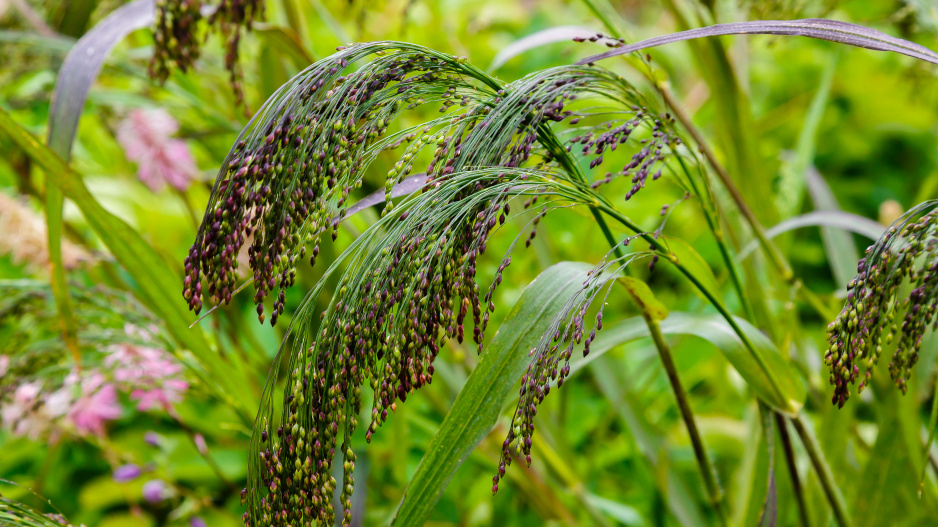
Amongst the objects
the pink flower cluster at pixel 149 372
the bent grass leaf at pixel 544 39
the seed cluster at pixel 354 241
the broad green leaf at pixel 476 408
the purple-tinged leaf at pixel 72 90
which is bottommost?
the broad green leaf at pixel 476 408

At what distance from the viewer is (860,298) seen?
1.39 feet

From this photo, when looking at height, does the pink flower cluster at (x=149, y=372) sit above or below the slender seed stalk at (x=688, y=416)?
above

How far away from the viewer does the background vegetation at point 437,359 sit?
776mm

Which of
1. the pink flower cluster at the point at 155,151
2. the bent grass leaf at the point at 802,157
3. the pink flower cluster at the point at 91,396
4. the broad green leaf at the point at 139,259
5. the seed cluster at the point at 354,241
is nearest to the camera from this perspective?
the seed cluster at the point at 354,241

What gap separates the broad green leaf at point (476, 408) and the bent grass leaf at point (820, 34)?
192 mm

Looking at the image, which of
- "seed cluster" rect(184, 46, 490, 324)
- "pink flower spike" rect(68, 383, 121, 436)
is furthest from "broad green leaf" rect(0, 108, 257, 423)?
"pink flower spike" rect(68, 383, 121, 436)

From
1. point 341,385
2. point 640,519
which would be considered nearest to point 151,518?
point 640,519

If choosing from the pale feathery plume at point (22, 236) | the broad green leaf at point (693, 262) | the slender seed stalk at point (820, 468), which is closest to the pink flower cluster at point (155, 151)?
the pale feathery plume at point (22, 236)

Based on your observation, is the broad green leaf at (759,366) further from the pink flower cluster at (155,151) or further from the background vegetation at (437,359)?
the pink flower cluster at (155,151)

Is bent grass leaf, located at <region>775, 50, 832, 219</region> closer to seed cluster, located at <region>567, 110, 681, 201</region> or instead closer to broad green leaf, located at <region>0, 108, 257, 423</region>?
seed cluster, located at <region>567, 110, 681, 201</region>

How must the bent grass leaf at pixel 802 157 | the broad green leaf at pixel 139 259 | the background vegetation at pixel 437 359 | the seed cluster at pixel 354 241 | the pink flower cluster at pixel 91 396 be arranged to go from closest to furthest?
the seed cluster at pixel 354 241 < the broad green leaf at pixel 139 259 < the background vegetation at pixel 437 359 < the pink flower cluster at pixel 91 396 < the bent grass leaf at pixel 802 157

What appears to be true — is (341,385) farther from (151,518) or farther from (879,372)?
(151,518)

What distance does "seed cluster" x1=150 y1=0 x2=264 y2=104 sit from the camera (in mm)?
694

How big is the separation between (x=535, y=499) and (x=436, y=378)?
26cm
